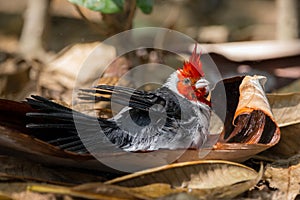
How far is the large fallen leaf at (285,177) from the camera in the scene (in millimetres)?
1855

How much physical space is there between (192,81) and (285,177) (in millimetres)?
563

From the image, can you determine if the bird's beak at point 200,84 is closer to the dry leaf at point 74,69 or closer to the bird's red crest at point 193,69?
the bird's red crest at point 193,69

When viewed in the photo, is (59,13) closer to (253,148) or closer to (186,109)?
(186,109)

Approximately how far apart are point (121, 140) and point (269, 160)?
18.2 inches

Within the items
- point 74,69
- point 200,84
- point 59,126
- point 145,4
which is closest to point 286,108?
point 200,84

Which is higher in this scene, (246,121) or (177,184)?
(246,121)

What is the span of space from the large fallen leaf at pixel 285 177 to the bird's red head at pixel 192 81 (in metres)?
0.42

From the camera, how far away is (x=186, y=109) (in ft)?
6.97

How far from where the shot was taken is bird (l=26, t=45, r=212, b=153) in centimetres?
185

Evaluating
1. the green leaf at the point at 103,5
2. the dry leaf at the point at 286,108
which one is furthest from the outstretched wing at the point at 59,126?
the green leaf at the point at 103,5

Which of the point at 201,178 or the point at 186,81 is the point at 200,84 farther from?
the point at 201,178

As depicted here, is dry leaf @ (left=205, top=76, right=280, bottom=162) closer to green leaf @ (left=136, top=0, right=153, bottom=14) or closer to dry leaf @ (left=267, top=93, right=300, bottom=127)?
dry leaf @ (left=267, top=93, right=300, bottom=127)

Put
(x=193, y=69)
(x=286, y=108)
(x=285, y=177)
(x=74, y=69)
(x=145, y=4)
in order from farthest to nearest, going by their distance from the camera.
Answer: (x=74, y=69) → (x=145, y=4) → (x=193, y=69) → (x=286, y=108) → (x=285, y=177)

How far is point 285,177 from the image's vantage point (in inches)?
76.0
